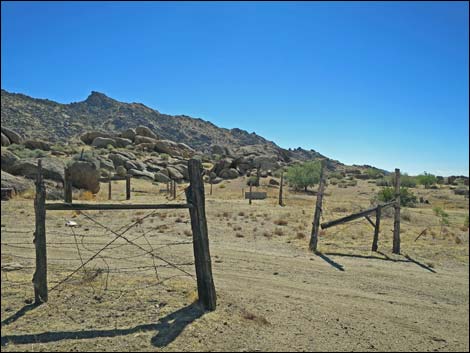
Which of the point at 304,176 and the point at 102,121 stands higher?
the point at 102,121

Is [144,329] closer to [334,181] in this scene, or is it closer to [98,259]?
[98,259]

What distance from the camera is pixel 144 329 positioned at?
4.88 metres

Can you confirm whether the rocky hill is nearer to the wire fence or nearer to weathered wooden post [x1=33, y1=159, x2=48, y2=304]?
the wire fence

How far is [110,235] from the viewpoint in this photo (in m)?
11.5

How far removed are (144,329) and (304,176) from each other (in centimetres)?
3540

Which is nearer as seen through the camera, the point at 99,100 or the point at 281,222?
the point at 281,222

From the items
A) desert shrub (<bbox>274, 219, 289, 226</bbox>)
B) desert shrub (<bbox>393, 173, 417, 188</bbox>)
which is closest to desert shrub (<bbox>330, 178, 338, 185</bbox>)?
desert shrub (<bbox>393, 173, 417, 188</bbox>)

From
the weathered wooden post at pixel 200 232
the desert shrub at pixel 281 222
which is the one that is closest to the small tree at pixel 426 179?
the desert shrub at pixel 281 222

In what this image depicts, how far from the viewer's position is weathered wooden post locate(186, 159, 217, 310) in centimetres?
560

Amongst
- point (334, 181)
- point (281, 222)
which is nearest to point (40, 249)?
point (281, 222)

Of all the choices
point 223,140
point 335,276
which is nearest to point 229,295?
point 335,276

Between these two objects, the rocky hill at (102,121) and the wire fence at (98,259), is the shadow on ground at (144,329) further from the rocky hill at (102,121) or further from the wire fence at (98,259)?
the rocky hill at (102,121)

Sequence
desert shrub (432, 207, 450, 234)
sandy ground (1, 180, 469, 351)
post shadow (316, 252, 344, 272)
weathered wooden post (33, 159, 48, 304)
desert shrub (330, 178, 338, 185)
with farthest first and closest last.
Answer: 1. desert shrub (330, 178, 338, 185)
2. desert shrub (432, 207, 450, 234)
3. post shadow (316, 252, 344, 272)
4. weathered wooden post (33, 159, 48, 304)
5. sandy ground (1, 180, 469, 351)

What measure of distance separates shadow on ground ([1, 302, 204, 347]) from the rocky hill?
65.0m
